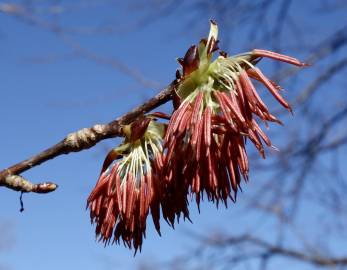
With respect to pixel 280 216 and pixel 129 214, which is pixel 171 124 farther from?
pixel 280 216

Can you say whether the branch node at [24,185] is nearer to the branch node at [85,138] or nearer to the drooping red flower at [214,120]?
the branch node at [85,138]

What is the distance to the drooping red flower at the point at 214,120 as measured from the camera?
2.61 ft

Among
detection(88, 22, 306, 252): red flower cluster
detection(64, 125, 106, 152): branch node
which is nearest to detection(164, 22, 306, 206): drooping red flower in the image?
detection(88, 22, 306, 252): red flower cluster

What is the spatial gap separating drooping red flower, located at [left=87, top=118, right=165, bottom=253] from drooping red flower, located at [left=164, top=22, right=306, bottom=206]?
45 mm

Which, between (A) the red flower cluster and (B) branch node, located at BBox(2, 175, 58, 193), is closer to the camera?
(A) the red flower cluster

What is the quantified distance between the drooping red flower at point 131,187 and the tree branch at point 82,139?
2 cm

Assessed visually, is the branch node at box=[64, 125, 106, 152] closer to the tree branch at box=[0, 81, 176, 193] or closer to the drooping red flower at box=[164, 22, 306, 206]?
the tree branch at box=[0, 81, 176, 193]

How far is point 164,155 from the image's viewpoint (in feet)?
2.85

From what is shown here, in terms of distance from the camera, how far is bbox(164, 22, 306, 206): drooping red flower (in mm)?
796

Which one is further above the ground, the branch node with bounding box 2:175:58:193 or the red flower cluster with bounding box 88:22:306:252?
the branch node with bounding box 2:175:58:193

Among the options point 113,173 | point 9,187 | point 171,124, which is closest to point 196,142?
point 171,124

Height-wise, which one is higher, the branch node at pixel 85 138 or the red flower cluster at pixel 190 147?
the branch node at pixel 85 138

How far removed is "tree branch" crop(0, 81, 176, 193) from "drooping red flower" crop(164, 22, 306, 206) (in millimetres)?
30

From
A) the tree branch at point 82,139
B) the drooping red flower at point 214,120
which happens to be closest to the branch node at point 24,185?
the tree branch at point 82,139
